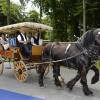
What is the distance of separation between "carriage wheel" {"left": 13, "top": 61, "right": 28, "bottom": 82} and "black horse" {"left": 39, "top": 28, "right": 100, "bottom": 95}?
1.39m

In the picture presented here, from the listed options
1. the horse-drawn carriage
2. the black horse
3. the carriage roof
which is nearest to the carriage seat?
the horse-drawn carriage

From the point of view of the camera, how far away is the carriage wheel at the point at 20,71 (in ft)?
45.2

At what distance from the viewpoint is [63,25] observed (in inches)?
1240

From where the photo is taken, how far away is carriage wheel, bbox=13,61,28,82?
1379cm

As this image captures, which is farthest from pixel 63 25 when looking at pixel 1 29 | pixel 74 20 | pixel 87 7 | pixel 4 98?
pixel 4 98

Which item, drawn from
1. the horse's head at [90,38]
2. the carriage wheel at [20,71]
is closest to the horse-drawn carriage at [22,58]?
the carriage wheel at [20,71]

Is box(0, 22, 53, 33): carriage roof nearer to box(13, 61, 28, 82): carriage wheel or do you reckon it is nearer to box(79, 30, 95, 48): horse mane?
box(13, 61, 28, 82): carriage wheel

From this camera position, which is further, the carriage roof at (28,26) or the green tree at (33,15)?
the green tree at (33,15)

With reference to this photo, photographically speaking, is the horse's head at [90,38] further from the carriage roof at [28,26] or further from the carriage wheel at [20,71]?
the carriage roof at [28,26]

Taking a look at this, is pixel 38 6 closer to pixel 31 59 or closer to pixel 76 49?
pixel 31 59

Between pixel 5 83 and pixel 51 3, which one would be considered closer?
pixel 5 83

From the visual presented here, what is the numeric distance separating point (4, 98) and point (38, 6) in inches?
915

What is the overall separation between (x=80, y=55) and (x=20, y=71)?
326cm

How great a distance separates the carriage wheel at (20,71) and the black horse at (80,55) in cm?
139
